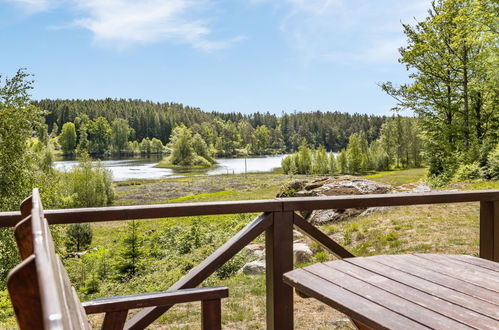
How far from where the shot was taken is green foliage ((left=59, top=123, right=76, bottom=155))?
2432 inches

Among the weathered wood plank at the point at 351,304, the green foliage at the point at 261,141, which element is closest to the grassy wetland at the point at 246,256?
the weathered wood plank at the point at 351,304

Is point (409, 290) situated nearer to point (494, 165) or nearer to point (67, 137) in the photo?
point (494, 165)

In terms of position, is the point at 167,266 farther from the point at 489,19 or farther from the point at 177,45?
the point at 177,45

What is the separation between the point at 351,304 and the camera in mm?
1303

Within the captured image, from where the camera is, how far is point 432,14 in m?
18.2

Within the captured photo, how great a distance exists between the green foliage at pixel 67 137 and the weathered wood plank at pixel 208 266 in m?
66.4

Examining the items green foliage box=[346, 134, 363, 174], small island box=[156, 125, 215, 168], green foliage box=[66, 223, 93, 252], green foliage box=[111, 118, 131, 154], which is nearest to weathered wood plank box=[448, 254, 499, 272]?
green foliage box=[66, 223, 93, 252]

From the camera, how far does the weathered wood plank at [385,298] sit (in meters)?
1.18

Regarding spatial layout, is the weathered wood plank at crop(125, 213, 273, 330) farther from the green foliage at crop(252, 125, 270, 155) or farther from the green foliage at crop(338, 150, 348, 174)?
the green foliage at crop(252, 125, 270, 155)

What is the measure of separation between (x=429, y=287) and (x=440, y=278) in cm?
13

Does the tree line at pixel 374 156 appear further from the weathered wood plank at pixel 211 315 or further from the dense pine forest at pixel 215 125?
the weathered wood plank at pixel 211 315

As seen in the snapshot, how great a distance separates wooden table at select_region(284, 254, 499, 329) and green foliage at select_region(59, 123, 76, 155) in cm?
6700

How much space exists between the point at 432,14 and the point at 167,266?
17.1 m

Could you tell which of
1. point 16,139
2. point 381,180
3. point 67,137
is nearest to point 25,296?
point 16,139
